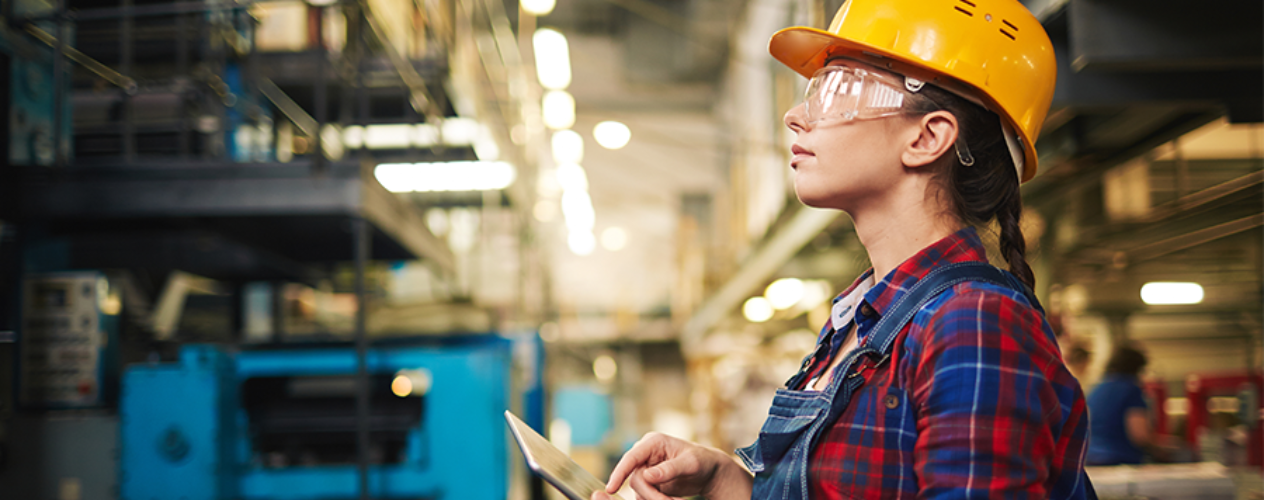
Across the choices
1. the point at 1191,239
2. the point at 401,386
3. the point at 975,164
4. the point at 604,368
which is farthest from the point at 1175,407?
the point at 604,368

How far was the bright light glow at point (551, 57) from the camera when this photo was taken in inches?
395

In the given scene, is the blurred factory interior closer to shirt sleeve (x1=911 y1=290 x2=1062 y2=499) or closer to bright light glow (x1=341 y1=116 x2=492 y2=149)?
bright light glow (x1=341 y1=116 x2=492 y2=149)

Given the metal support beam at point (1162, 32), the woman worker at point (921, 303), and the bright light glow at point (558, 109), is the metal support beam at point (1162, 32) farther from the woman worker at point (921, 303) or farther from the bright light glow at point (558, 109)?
the bright light glow at point (558, 109)

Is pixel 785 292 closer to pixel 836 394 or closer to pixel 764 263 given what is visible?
pixel 764 263

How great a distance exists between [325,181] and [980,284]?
10.1 ft

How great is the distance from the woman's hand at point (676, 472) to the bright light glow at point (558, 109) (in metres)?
10.6

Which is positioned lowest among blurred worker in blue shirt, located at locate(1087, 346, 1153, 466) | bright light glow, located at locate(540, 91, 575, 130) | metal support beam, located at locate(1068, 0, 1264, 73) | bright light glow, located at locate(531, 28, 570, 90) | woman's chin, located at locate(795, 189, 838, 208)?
blurred worker in blue shirt, located at locate(1087, 346, 1153, 466)

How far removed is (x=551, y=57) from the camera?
34.2 ft

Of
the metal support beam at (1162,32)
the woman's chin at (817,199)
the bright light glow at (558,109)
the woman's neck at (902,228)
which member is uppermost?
the bright light glow at (558,109)

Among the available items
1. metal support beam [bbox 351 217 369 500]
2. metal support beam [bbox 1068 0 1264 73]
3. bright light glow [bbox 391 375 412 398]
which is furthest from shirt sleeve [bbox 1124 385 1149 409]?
metal support beam [bbox 351 217 369 500]

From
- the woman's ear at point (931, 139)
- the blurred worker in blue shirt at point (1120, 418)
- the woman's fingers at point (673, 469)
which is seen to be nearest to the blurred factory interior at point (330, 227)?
the woman's ear at point (931, 139)

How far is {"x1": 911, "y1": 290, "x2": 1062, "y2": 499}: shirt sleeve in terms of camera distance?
43.4 inches

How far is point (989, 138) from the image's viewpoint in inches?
60.6

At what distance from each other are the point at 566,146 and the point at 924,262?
12761 millimetres
